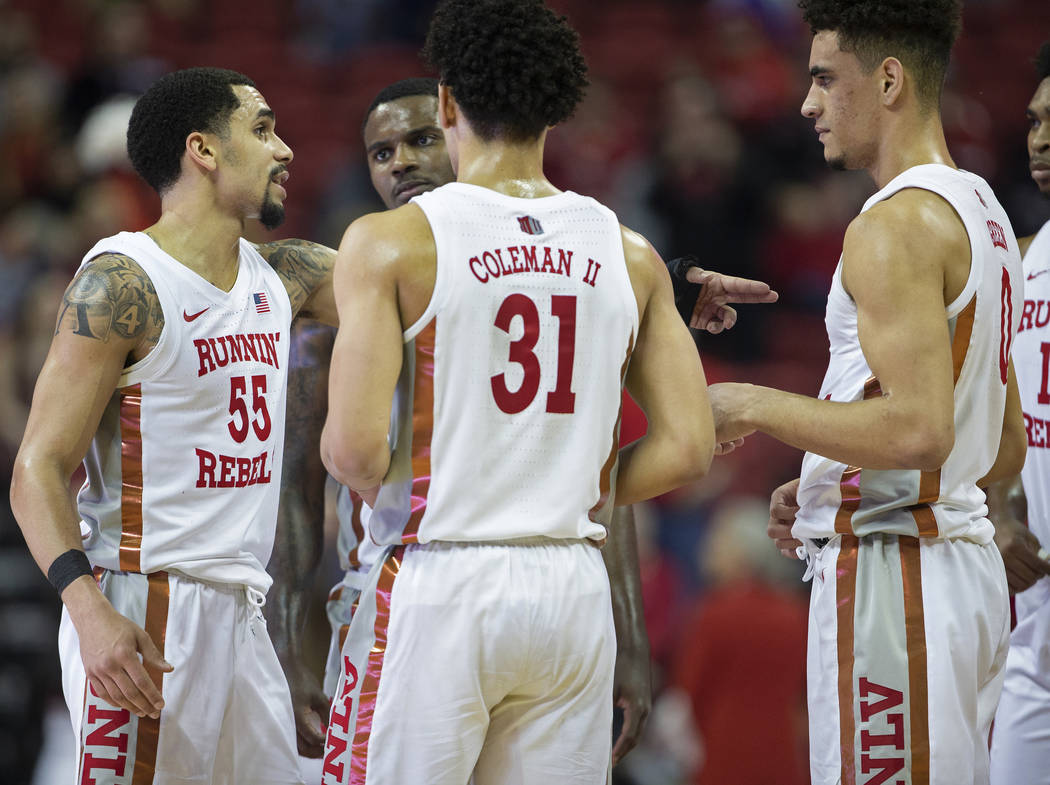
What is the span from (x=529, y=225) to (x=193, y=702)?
64.8 inches

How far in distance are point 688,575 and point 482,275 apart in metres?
5.04

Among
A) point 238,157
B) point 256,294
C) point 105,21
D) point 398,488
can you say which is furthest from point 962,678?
point 105,21

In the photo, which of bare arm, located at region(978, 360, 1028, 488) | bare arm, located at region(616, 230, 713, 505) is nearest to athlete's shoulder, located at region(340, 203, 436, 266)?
bare arm, located at region(616, 230, 713, 505)

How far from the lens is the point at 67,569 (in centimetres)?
326

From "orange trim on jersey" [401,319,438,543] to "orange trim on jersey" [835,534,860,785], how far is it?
3.88 ft

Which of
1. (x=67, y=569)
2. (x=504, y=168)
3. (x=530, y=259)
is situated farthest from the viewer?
(x=67, y=569)

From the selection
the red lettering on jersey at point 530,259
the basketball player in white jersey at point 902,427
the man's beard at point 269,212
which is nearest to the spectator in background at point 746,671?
the basketball player in white jersey at point 902,427

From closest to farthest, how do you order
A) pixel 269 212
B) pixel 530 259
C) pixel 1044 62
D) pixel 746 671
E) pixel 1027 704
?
pixel 530 259
pixel 269 212
pixel 1027 704
pixel 1044 62
pixel 746 671

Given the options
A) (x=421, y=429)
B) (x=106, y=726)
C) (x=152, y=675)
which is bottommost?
(x=106, y=726)

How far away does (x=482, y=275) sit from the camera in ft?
9.37

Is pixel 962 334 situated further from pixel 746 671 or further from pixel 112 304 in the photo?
pixel 746 671

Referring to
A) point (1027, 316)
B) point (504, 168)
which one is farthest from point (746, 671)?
point (504, 168)

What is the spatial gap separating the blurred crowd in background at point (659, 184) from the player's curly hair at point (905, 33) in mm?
2759

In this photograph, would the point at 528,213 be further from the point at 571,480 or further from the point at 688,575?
the point at 688,575
